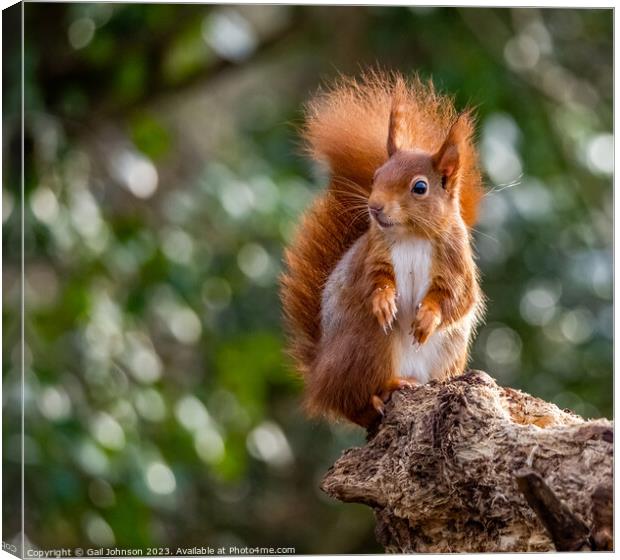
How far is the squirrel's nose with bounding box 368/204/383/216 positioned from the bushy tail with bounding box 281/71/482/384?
22 cm

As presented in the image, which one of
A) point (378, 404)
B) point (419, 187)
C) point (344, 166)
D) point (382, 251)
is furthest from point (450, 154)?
point (378, 404)

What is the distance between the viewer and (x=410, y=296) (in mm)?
2346

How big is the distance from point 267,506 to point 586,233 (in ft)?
7.63

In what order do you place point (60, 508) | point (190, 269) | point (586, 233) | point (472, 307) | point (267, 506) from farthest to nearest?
point (267, 506), point (190, 269), point (586, 233), point (60, 508), point (472, 307)

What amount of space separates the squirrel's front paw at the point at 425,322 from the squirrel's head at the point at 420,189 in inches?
5.5

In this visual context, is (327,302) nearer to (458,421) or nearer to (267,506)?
(458,421)

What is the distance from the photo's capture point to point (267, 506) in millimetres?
5430

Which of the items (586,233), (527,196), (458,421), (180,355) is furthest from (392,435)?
(180,355)

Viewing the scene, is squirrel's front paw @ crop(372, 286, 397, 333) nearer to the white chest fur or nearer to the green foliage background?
the white chest fur

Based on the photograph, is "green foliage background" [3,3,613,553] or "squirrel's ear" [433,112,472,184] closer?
"squirrel's ear" [433,112,472,184]

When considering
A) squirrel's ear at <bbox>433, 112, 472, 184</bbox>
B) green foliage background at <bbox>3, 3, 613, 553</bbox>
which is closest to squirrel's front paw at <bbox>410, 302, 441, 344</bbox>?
squirrel's ear at <bbox>433, 112, 472, 184</bbox>

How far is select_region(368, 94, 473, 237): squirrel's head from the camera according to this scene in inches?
89.0

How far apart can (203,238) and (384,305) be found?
78.3 inches

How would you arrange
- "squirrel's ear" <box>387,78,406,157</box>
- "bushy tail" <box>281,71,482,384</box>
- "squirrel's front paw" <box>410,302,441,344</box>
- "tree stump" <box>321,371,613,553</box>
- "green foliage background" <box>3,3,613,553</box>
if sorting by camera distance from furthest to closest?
1. "green foliage background" <box>3,3,613,553</box>
2. "bushy tail" <box>281,71,482,384</box>
3. "squirrel's ear" <box>387,78,406,157</box>
4. "squirrel's front paw" <box>410,302,441,344</box>
5. "tree stump" <box>321,371,613,553</box>
